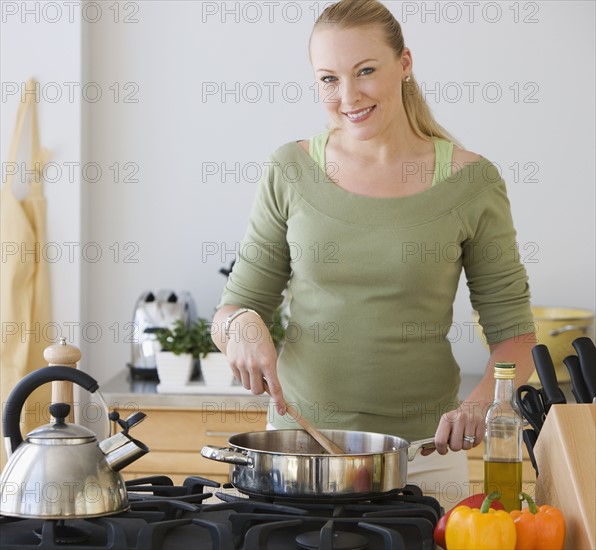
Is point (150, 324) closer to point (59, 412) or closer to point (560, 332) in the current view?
point (560, 332)

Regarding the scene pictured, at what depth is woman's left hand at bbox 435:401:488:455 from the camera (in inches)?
53.1

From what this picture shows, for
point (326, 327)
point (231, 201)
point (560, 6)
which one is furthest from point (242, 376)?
point (560, 6)

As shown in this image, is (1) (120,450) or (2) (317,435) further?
(2) (317,435)

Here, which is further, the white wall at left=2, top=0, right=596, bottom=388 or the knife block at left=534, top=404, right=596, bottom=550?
the white wall at left=2, top=0, right=596, bottom=388

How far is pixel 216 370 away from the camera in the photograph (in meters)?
2.61

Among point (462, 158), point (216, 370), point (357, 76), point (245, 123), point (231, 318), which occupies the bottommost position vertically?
point (216, 370)

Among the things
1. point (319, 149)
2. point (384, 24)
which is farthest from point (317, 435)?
point (384, 24)

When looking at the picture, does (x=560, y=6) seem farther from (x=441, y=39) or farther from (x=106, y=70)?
(x=106, y=70)

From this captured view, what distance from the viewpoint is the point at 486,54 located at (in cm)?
297

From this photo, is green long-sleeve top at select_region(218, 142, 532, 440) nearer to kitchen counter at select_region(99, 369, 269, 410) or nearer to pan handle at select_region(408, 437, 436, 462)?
pan handle at select_region(408, 437, 436, 462)

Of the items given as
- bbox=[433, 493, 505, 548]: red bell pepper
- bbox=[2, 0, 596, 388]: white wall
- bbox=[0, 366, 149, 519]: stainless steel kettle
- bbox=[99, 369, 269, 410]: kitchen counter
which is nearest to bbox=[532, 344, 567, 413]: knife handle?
bbox=[433, 493, 505, 548]: red bell pepper

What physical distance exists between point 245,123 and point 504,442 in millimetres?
1991

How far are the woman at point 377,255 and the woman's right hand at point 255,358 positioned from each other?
0.07 metres

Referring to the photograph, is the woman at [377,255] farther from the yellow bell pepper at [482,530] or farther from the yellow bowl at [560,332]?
the yellow bowl at [560,332]
